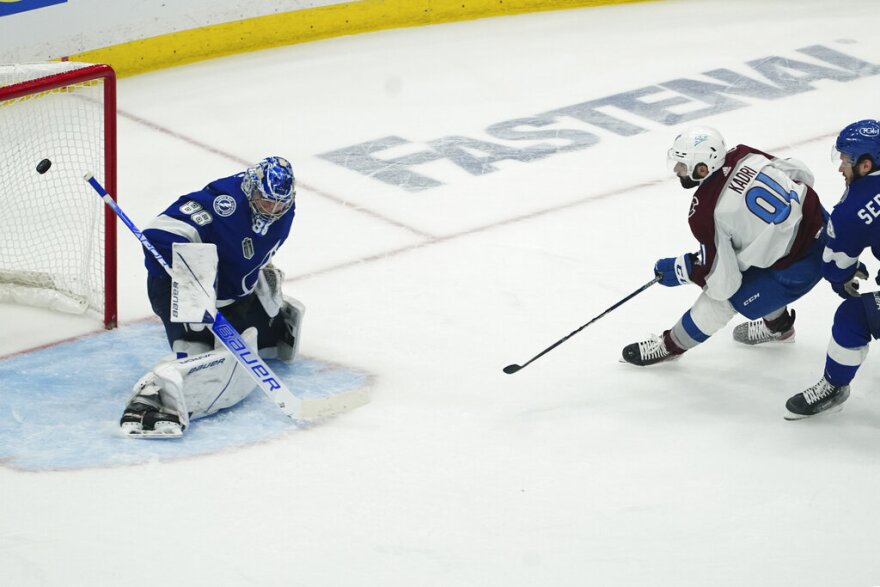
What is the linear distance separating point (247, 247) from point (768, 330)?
Result: 1.62 meters

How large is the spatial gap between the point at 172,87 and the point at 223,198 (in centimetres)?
308

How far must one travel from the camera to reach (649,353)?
3.98 m

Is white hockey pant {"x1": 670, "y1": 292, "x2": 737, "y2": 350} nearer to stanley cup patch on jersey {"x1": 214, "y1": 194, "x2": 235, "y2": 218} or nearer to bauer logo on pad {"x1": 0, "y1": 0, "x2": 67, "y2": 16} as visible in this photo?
stanley cup patch on jersey {"x1": 214, "y1": 194, "x2": 235, "y2": 218}

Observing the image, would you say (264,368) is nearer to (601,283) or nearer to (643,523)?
(643,523)

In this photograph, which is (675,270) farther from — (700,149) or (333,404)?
(333,404)

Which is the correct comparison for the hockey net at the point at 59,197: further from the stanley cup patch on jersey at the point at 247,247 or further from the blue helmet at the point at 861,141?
the blue helmet at the point at 861,141

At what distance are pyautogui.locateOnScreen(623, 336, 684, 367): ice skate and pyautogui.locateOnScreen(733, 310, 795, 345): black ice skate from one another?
10.5 inches

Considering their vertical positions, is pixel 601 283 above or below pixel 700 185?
below

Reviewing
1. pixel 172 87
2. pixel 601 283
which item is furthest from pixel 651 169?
pixel 172 87

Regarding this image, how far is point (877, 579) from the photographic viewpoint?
2.89 metres

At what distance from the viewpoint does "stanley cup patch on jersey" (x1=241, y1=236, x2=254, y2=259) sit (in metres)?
3.68

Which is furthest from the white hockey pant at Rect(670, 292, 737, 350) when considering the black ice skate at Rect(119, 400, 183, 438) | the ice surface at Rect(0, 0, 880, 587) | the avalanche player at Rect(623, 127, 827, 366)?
the black ice skate at Rect(119, 400, 183, 438)

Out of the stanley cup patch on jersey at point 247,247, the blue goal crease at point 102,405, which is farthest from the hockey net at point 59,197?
the stanley cup patch on jersey at point 247,247

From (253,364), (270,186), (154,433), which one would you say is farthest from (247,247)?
(154,433)
